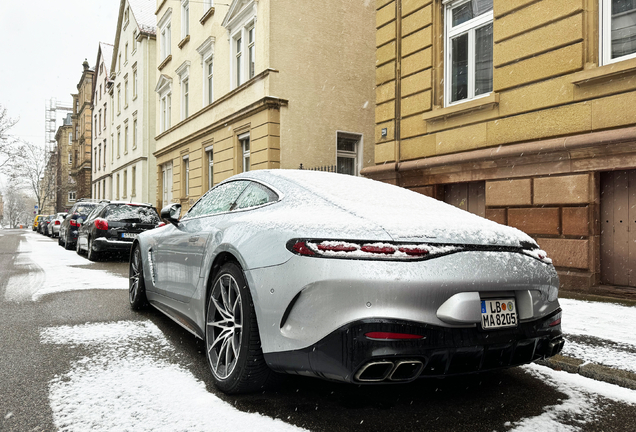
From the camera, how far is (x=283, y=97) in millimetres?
15078

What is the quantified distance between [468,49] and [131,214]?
8.32 m

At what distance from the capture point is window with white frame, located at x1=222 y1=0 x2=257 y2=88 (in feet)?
53.1

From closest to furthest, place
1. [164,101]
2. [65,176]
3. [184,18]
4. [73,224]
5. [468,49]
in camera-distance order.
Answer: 1. [468,49]
2. [73,224]
3. [184,18]
4. [164,101]
5. [65,176]

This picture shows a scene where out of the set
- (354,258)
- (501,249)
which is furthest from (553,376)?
(354,258)

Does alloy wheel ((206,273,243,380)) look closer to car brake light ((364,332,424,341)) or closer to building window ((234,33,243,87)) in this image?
car brake light ((364,332,424,341))

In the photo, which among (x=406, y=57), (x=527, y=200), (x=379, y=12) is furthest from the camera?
(x=379, y=12)

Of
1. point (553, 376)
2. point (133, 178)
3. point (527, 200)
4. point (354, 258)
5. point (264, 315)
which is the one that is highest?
point (133, 178)

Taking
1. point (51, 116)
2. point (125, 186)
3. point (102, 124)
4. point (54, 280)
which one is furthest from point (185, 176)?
point (51, 116)

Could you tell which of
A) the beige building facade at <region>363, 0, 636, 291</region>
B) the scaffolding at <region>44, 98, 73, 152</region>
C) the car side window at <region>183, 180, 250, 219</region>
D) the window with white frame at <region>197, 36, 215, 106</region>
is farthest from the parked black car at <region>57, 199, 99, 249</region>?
the scaffolding at <region>44, 98, 73, 152</region>

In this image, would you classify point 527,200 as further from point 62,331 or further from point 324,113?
point 324,113

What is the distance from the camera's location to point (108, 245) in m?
11.8

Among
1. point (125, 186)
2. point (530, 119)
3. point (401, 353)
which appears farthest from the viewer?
point (125, 186)

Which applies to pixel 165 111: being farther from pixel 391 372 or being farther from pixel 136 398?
pixel 391 372

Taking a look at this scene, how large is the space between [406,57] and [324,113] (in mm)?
5719
